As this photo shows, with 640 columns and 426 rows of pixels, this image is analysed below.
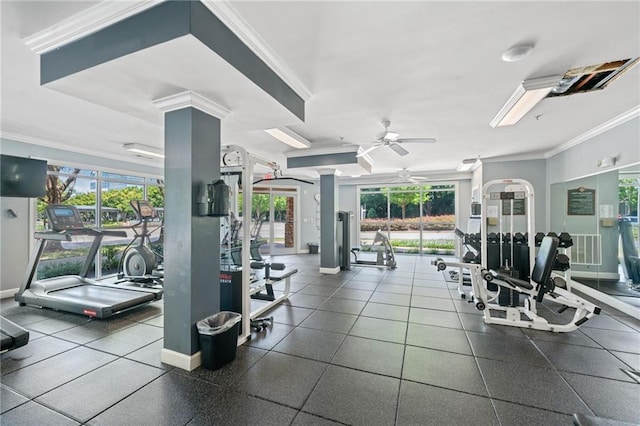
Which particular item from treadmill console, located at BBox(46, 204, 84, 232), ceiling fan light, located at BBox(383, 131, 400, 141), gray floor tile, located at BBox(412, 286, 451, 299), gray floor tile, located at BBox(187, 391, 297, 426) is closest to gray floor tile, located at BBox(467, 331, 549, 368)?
gray floor tile, located at BBox(412, 286, 451, 299)

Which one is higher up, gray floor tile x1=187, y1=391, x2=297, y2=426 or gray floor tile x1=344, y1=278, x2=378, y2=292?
gray floor tile x1=344, y1=278, x2=378, y2=292

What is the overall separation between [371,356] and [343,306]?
1.46 meters

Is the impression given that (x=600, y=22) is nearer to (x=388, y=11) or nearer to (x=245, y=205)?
(x=388, y=11)

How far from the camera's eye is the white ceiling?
6.10 feet

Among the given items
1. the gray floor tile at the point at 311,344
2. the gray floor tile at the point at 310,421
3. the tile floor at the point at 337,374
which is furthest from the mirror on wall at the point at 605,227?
the gray floor tile at the point at 310,421

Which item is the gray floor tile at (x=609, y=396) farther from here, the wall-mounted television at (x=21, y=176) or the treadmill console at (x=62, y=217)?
the wall-mounted television at (x=21, y=176)

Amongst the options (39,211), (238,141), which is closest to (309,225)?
(238,141)

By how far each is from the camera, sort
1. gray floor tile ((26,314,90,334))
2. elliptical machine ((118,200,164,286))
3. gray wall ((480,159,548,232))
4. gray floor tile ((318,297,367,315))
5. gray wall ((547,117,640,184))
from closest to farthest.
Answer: gray floor tile ((26,314,90,334)) → gray wall ((547,117,640,184)) → gray floor tile ((318,297,367,315)) → elliptical machine ((118,200,164,286)) → gray wall ((480,159,548,232))

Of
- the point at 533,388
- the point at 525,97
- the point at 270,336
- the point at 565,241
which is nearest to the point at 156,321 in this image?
the point at 270,336

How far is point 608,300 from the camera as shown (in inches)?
170

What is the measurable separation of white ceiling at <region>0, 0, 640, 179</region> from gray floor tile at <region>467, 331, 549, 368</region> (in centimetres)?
278

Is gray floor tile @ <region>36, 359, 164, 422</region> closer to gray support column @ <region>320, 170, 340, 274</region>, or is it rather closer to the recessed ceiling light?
the recessed ceiling light

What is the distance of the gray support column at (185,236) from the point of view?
249cm

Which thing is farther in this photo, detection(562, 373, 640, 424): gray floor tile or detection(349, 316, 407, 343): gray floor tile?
detection(349, 316, 407, 343): gray floor tile
